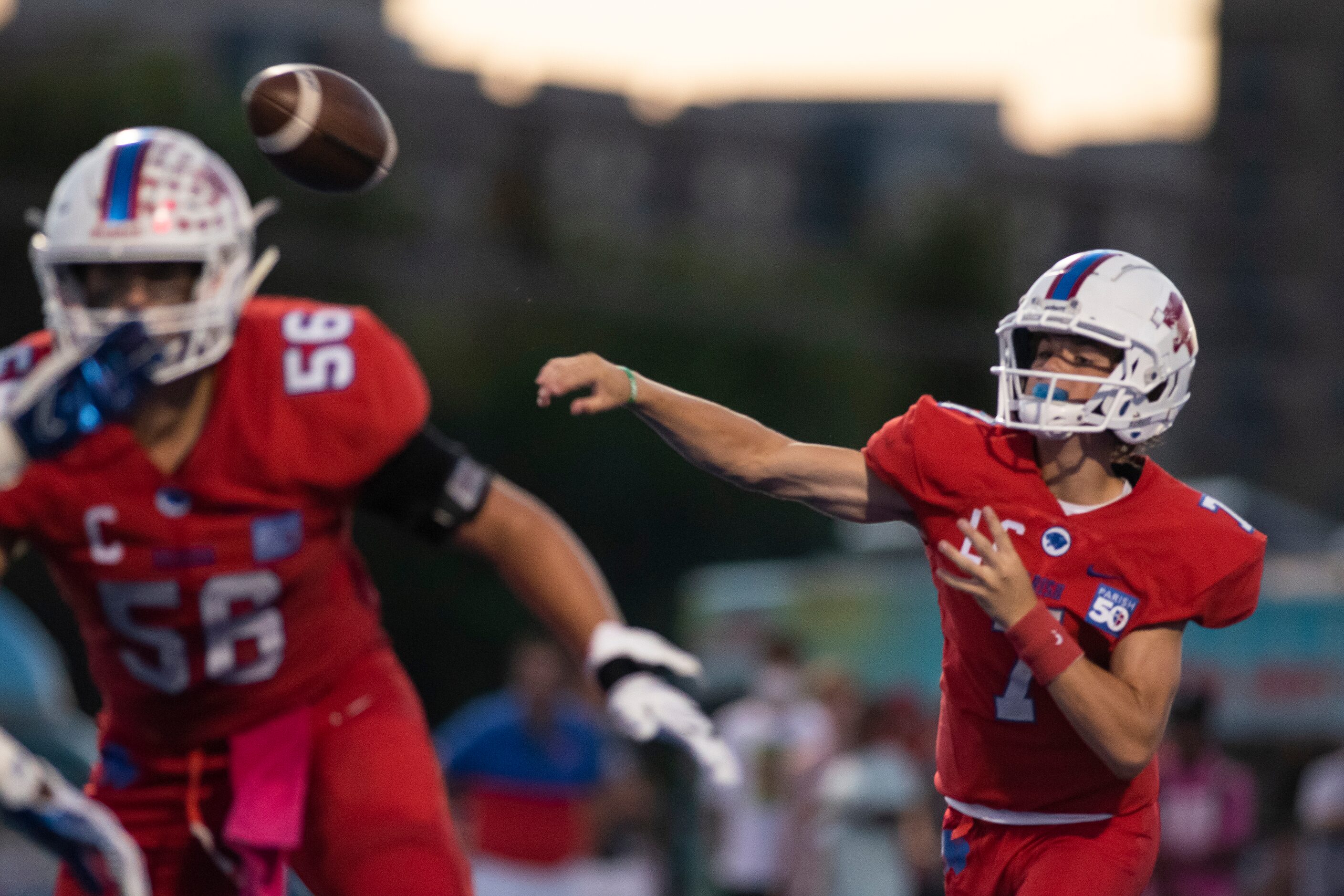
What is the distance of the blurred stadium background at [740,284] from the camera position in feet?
48.1

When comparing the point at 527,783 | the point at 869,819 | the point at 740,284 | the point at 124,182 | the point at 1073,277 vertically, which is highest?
the point at 124,182

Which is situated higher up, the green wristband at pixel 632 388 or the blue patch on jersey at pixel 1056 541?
the green wristband at pixel 632 388

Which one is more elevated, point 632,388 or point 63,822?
point 632,388

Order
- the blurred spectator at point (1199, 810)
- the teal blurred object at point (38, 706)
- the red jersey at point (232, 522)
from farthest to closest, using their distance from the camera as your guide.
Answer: the blurred spectator at point (1199, 810)
the teal blurred object at point (38, 706)
the red jersey at point (232, 522)

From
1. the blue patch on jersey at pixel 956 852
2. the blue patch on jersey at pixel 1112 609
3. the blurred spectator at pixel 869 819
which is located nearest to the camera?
the blue patch on jersey at pixel 1112 609

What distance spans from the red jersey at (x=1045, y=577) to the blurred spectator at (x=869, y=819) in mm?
5254

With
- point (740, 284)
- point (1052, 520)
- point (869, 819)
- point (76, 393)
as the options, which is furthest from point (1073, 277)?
point (740, 284)

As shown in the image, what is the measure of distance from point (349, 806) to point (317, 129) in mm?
1537

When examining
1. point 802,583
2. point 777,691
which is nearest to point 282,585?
point 777,691

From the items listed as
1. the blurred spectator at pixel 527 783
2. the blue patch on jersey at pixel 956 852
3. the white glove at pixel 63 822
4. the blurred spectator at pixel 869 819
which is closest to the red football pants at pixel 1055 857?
the blue patch on jersey at pixel 956 852

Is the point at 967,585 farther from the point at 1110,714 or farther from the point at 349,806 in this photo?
the point at 349,806

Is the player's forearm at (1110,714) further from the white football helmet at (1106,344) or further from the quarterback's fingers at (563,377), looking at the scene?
the quarterback's fingers at (563,377)

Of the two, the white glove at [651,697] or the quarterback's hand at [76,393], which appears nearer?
the white glove at [651,697]

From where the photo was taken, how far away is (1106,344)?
13.5 ft
